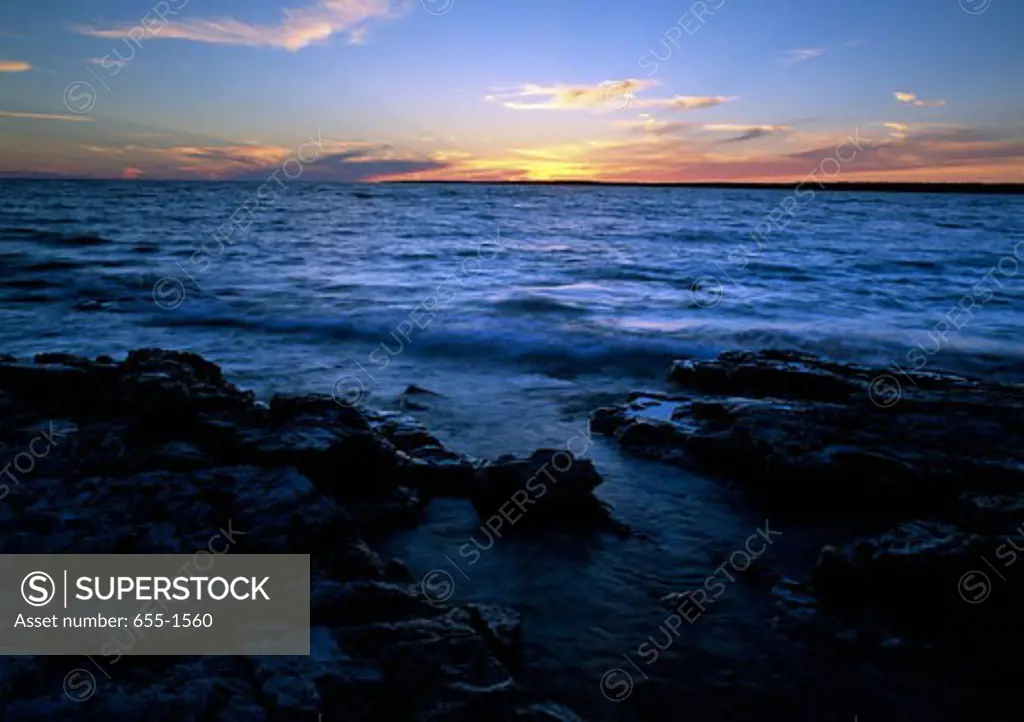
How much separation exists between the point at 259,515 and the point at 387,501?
1514mm

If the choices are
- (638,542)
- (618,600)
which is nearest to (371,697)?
(618,600)

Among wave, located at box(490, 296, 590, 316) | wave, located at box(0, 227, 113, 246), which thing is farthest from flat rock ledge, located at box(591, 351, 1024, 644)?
wave, located at box(0, 227, 113, 246)

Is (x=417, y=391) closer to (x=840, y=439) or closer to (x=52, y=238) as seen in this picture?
(x=840, y=439)

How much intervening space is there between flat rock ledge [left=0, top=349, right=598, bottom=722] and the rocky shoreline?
1 centimetres

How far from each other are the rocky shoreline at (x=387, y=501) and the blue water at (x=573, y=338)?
40cm

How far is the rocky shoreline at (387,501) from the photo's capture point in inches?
124

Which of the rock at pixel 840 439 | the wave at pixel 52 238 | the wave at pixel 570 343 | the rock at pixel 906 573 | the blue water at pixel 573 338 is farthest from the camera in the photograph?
the wave at pixel 52 238

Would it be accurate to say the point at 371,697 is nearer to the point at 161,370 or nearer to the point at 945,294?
the point at 161,370

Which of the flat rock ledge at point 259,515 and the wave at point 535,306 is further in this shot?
the wave at point 535,306

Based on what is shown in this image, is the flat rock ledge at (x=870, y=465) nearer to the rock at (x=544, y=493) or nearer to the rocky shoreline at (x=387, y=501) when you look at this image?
the rocky shoreline at (x=387, y=501)

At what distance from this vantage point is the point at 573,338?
14930mm

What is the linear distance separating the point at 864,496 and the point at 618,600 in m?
2.94

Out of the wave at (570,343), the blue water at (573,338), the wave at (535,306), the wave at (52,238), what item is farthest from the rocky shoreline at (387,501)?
the wave at (52,238)

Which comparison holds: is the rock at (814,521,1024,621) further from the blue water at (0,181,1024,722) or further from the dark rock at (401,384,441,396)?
the dark rock at (401,384,441,396)
